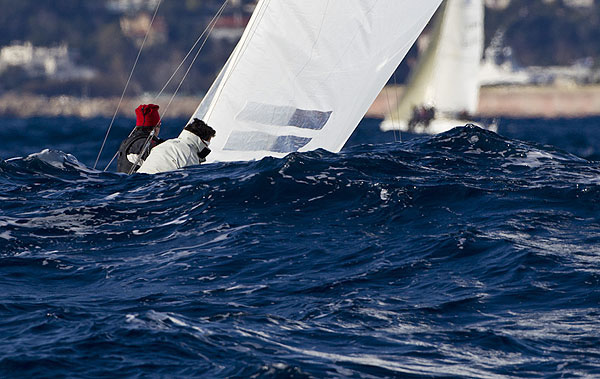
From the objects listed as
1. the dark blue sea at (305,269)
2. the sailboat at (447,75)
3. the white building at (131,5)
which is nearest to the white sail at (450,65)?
the sailboat at (447,75)

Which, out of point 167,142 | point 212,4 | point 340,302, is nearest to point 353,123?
point 167,142

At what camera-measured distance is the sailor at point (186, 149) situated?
35.0ft

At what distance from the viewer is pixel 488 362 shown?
247 inches

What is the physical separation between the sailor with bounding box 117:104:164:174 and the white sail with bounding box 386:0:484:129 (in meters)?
32.8

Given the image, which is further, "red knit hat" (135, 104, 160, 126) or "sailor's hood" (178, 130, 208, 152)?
"red knit hat" (135, 104, 160, 126)

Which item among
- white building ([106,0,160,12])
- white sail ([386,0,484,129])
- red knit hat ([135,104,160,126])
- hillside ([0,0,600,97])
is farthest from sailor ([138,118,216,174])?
white building ([106,0,160,12])

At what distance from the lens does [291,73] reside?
12.1 metres

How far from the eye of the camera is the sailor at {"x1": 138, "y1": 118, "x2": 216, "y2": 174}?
420 inches

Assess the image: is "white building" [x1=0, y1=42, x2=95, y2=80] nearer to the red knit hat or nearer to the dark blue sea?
the red knit hat

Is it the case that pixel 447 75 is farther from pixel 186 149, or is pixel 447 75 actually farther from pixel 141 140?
pixel 186 149

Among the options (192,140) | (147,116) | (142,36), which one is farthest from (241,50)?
(142,36)

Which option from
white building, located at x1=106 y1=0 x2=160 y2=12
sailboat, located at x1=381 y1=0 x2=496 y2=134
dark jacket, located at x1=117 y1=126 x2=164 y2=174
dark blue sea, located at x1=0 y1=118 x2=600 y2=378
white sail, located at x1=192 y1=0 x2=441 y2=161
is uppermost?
white building, located at x1=106 y1=0 x2=160 y2=12

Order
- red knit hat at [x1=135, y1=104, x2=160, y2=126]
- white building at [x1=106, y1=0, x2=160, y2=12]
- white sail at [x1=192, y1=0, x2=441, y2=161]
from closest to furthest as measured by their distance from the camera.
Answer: red knit hat at [x1=135, y1=104, x2=160, y2=126] → white sail at [x1=192, y1=0, x2=441, y2=161] → white building at [x1=106, y1=0, x2=160, y2=12]

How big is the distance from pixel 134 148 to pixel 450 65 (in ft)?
116
